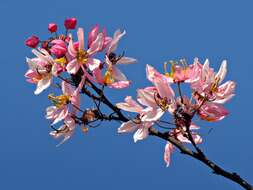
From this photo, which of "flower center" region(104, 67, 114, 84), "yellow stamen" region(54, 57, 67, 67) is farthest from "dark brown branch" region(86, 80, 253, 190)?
"yellow stamen" region(54, 57, 67, 67)

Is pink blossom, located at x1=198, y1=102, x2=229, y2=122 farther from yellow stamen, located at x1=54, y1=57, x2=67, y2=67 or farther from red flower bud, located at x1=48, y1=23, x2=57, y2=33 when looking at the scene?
red flower bud, located at x1=48, y1=23, x2=57, y2=33

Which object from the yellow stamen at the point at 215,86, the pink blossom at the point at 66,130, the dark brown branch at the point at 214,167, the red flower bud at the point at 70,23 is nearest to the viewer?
the dark brown branch at the point at 214,167

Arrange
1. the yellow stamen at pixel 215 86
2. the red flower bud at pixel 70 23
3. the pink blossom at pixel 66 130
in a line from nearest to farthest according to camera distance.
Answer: the yellow stamen at pixel 215 86, the pink blossom at pixel 66 130, the red flower bud at pixel 70 23

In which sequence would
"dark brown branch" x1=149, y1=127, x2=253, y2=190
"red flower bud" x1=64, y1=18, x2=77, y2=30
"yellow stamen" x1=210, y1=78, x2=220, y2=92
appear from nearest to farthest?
1. "dark brown branch" x1=149, y1=127, x2=253, y2=190
2. "yellow stamen" x1=210, y1=78, x2=220, y2=92
3. "red flower bud" x1=64, y1=18, x2=77, y2=30

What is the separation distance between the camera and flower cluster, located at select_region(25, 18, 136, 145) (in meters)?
1.67

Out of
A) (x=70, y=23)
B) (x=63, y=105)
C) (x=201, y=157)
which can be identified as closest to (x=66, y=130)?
(x=63, y=105)

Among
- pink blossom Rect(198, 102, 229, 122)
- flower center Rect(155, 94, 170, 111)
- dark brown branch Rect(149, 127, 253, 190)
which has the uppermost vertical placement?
flower center Rect(155, 94, 170, 111)

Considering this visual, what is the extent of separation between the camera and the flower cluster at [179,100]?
1.53 metres

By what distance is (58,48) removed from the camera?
1.67 metres

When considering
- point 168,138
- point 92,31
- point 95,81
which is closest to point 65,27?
point 92,31

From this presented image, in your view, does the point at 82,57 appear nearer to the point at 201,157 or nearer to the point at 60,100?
the point at 60,100

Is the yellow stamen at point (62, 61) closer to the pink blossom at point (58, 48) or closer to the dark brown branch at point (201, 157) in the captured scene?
the pink blossom at point (58, 48)

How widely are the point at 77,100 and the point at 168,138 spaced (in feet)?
1.13

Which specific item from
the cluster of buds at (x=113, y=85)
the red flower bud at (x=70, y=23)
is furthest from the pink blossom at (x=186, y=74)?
the red flower bud at (x=70, y=23)
